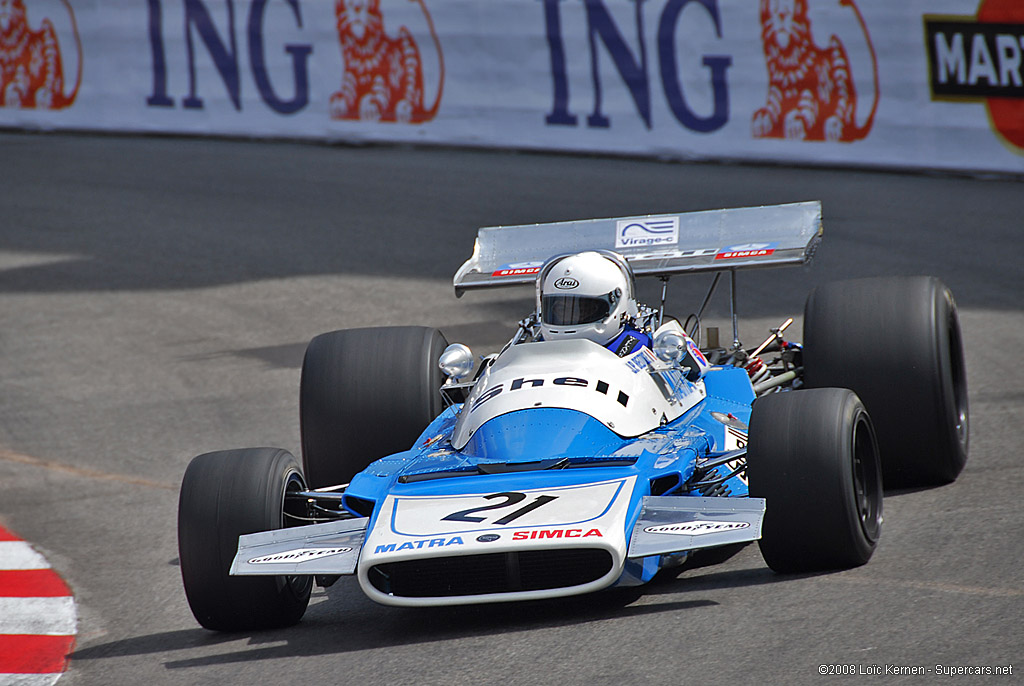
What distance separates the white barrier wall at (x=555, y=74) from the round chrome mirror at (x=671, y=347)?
32.0 feet

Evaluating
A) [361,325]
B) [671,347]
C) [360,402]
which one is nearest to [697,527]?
[671,347]

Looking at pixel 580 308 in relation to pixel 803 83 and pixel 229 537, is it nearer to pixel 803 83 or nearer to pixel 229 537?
pixel 229 537

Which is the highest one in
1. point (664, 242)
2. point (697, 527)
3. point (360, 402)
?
point (664, 242)

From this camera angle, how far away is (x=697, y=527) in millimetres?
5539

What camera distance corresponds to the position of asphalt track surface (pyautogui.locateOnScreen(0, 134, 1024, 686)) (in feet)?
17.7

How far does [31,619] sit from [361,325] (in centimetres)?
587

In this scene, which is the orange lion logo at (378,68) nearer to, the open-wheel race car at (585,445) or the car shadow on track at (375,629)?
the open-wheel race car at (585,445)

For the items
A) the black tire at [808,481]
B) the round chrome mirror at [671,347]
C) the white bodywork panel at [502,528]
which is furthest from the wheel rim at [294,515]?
the black tire at [808,481]

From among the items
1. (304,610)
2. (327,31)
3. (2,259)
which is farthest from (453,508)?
(327,31)

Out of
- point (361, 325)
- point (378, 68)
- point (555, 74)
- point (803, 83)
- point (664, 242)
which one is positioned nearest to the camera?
point (664, 242)

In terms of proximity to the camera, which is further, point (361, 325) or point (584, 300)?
point (361, 325)

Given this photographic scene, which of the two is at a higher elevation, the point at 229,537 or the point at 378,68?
the point at 378,68

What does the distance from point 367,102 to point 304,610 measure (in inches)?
605

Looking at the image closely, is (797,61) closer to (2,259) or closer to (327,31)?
(327,31)
